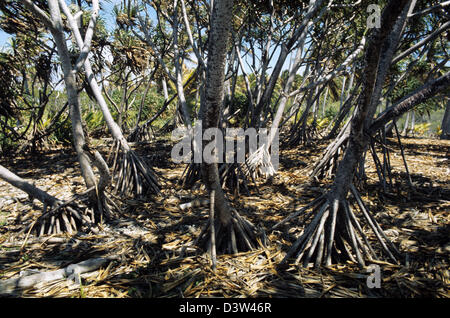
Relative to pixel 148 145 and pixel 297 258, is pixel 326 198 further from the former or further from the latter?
pixel 148 145

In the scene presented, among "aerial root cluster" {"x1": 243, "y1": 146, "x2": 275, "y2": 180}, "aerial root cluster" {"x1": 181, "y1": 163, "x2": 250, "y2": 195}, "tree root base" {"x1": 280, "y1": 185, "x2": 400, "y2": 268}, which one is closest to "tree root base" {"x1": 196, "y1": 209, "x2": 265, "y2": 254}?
"tree root base" {"x1": 280, "y1": 185, "x2": 400, "y2": 268}

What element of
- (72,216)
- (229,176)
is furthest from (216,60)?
(229,176)

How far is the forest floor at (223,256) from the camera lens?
1.67m

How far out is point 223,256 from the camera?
80.0 inches

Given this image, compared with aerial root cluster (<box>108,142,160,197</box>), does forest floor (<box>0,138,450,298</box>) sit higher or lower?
lower

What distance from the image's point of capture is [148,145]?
24.1 ft

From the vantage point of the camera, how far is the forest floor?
5.48 feet
